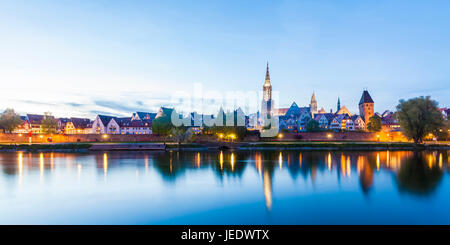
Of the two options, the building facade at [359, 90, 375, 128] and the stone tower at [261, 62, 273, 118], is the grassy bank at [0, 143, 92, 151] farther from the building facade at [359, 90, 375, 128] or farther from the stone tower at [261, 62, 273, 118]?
the building facade at [359, 90, 375, 128]

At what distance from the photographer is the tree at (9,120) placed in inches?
2063

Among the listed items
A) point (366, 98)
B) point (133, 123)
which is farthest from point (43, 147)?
point (366, 98)

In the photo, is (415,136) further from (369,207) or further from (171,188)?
(171,188)

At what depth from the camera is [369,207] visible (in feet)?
30.5

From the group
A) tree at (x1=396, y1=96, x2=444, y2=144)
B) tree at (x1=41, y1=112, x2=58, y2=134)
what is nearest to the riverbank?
tree at (x1=396, y1=96, x2=444, y2=144)

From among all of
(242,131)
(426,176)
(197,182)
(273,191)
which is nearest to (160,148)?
(242,131)

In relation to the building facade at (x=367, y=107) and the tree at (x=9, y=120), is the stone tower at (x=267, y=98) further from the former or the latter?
the tree at (x=9, y=120)

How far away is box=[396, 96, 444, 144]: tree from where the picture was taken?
34.6 meters

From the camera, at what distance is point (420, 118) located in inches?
1378

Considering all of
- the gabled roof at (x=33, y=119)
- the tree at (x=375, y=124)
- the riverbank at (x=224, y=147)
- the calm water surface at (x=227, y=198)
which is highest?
the gabled roof at (x=33, y=119)

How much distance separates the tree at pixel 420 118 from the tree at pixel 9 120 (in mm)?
67801

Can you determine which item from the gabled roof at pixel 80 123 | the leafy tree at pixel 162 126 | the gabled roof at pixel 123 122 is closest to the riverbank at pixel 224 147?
the leafy tree at pixel 162 126

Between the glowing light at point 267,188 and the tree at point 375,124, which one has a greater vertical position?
the tree at point 375,124
